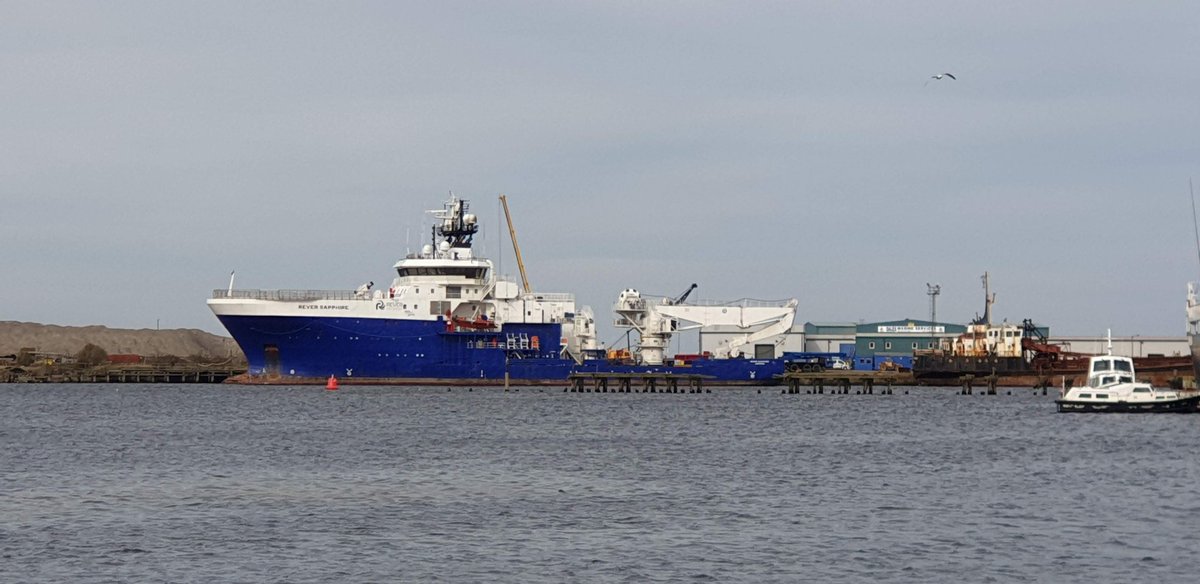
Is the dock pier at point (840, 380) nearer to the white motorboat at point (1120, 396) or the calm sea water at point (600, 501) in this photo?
the white motorboat at point (1120, 396)

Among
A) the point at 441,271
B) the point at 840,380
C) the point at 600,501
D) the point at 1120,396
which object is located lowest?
the point at 600,501

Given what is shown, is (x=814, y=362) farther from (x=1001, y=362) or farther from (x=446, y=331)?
(x=446, y=331)

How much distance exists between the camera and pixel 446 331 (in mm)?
89438

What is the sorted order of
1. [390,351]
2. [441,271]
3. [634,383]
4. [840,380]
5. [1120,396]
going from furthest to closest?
[634,383] → [441,271] → [840,380] → [390,351] → [1120,396]

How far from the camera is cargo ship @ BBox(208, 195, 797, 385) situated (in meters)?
88.6

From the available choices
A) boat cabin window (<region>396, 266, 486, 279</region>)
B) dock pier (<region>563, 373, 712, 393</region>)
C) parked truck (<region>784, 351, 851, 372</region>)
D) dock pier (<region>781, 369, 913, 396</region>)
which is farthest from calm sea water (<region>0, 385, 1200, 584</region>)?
parked truck (<region>784, 351, 851, 372</region>)

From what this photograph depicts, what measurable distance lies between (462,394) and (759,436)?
36653 millimetres

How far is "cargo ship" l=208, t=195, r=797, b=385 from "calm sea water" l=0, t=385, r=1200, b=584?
2948 cm

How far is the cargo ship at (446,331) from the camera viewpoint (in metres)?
88.6

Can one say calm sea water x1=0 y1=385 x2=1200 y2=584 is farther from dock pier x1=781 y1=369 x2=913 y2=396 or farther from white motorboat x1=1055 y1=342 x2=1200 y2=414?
dock pier x1=781 y1=369 x2=913 y2=396

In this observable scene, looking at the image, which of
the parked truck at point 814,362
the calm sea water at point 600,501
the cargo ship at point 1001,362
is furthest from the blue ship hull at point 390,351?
the calm sea water at point 600,501

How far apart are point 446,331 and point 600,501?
196 feet

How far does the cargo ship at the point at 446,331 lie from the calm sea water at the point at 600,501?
29.5 m

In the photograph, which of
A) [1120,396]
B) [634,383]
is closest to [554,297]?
[634,383]
